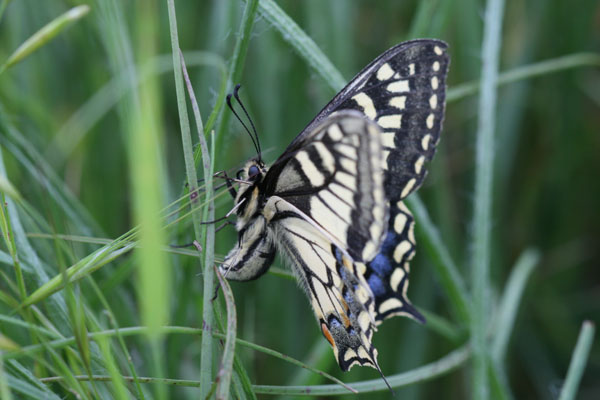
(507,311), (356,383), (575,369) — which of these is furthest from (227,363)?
(507,311)

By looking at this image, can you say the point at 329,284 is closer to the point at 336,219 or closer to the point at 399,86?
the point at 336,219

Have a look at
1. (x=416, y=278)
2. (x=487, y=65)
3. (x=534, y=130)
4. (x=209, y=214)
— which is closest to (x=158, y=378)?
(x=209, y=214)

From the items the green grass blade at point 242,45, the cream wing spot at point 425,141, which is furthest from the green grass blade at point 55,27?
the cream wing spot at point 425,141

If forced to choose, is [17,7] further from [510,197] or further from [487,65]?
[510,197]

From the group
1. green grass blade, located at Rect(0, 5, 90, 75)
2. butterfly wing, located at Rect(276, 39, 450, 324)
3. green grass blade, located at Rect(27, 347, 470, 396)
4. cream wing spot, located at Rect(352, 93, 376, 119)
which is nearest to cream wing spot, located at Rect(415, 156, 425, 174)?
butterfly wing, located at Rect(276, 39, 450, 324)

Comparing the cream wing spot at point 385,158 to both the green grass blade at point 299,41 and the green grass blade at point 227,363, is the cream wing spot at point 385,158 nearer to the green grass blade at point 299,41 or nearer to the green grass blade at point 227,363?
the green grass blade at point 299,41

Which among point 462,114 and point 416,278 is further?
point 462,114
